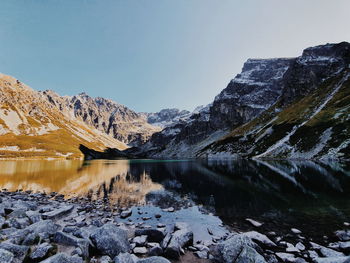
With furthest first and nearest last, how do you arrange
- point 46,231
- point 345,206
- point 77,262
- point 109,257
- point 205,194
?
point 205,194
point 345,206
point 46,231
point 109,257
point 77,262

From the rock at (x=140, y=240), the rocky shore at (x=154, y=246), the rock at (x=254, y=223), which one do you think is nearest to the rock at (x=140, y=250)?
the rocky shore at (x=154, y=246)

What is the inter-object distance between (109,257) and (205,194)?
22074 millimetres

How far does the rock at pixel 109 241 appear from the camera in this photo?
11977 millimetres

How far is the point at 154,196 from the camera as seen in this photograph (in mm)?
31828

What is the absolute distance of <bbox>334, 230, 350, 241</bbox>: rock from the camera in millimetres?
13637

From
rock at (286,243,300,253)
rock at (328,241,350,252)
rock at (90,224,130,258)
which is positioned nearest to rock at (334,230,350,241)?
rock at (328,241,350,252)

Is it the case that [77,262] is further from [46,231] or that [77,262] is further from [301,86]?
[301,86]

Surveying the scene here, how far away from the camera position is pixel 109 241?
40.3ft

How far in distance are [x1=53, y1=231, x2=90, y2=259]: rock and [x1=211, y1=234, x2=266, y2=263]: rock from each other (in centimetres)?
798

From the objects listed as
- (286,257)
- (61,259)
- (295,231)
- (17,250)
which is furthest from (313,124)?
(17,250)

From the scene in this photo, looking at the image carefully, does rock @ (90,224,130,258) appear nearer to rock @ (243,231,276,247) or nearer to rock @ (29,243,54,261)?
rock @ (29,243,54,261)

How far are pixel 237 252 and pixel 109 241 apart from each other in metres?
7.97

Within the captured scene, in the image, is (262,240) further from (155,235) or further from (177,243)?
(155,235)

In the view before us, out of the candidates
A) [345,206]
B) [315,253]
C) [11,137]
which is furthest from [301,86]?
[11,137]
